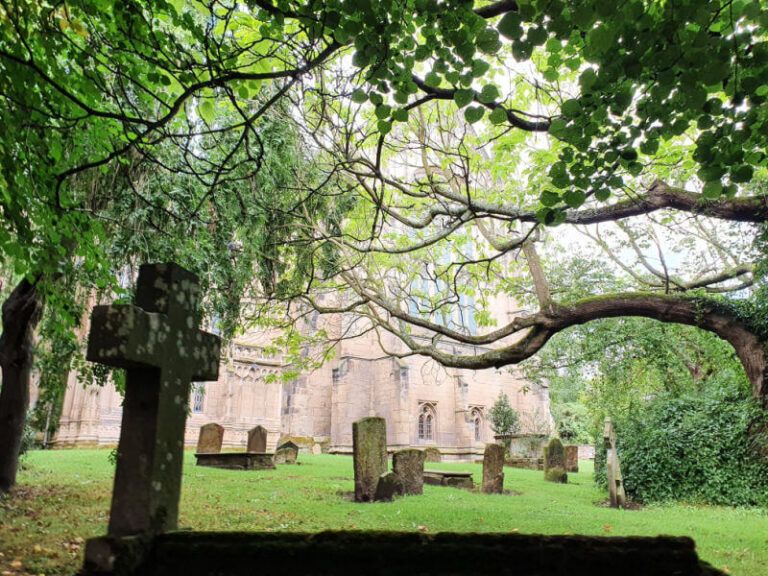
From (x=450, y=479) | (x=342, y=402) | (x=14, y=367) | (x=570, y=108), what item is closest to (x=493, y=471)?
(x=450, y=479)

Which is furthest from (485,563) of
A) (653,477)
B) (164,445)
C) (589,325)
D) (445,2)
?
(589,325)

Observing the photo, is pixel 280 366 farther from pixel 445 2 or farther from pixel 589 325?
pixel 445 2

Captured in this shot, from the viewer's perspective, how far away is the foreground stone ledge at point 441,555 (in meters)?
2.24

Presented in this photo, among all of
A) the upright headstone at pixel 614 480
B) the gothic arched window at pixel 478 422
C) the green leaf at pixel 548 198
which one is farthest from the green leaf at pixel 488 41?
the gothic arched window at pixel 478 422

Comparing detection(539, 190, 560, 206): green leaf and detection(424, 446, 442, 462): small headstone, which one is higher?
detection(539, 190, 560, 206): green leaf

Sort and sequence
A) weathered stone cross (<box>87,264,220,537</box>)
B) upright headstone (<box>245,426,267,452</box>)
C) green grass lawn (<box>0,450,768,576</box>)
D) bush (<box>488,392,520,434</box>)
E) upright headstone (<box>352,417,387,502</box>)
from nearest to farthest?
1. weathered stone cross (<box>87,264,220,537</box>)
2. green grass lawn (<box>0,450,768,576</box>)
3. upright headstone (<box>352,417,387,502</box>)
4. upright headstone (<box>245,426,267,452</box>)
5. bush (<box>488,392,520,434</box>)

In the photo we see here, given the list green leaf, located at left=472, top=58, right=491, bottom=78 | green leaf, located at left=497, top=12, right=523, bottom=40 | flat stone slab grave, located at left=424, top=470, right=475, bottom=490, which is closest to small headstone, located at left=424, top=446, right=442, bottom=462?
flat stone slab grave, located at left=424, top=470, right=475, bottom=490

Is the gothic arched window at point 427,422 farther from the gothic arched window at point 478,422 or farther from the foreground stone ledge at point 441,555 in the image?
the foreground stone ledge at point 441,555

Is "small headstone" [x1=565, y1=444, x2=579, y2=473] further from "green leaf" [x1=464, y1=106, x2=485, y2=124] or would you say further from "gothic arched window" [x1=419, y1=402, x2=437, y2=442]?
"green leaf" [x1=464, y1=106, x2=485, y2=124]

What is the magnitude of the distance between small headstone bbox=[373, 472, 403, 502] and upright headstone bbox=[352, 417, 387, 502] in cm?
8

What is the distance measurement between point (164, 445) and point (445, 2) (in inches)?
139

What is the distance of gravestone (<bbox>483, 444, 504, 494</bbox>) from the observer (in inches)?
491

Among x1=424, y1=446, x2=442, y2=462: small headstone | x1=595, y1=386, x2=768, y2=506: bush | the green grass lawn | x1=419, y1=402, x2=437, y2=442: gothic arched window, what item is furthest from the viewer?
x1=419, y1=402, x2=437, y2=442: gothic arched window

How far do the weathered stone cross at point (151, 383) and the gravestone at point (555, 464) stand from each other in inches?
601
